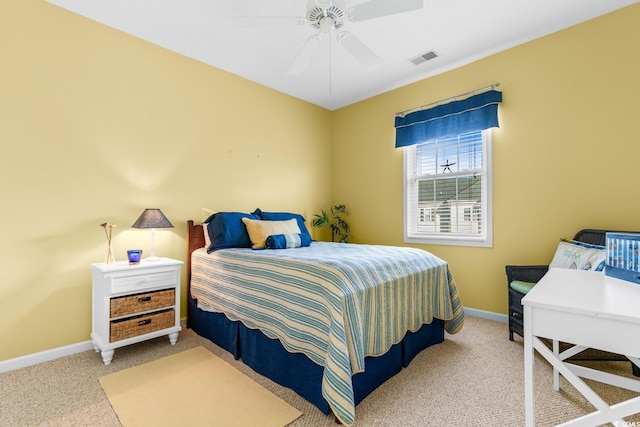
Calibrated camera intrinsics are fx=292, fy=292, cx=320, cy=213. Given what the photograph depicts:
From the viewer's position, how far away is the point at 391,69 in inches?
133

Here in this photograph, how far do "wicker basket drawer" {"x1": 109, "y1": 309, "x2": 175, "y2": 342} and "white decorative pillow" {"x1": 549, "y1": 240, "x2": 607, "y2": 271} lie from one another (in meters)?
3.25

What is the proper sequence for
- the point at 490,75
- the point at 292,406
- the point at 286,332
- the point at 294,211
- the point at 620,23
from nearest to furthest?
the point at 292,406
the point at 286,332
the point at 620,23
the point at 490,75
the point at 294,211

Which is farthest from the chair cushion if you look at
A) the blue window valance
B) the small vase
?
the small vase

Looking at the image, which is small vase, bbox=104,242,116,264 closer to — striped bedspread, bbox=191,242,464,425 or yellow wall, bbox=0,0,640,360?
yellow wall, bbox=0,0,640,360

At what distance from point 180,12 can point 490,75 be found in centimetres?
303

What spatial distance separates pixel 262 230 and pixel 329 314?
1477mm

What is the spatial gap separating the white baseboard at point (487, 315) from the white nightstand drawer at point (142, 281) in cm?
306

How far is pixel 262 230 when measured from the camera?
9.38 feet

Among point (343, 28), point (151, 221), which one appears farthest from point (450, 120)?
point (151, 221)

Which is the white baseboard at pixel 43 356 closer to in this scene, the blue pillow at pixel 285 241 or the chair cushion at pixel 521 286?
the blue pillow at pixel 285 241

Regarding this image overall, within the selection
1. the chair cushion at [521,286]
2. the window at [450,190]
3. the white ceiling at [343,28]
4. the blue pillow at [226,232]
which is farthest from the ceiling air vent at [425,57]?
the blue pillow at [226,232]

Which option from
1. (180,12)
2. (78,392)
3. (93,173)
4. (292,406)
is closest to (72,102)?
(93,173)

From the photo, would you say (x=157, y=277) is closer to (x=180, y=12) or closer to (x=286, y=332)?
(x=286, y=332)

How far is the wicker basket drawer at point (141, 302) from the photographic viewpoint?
2.24 m
